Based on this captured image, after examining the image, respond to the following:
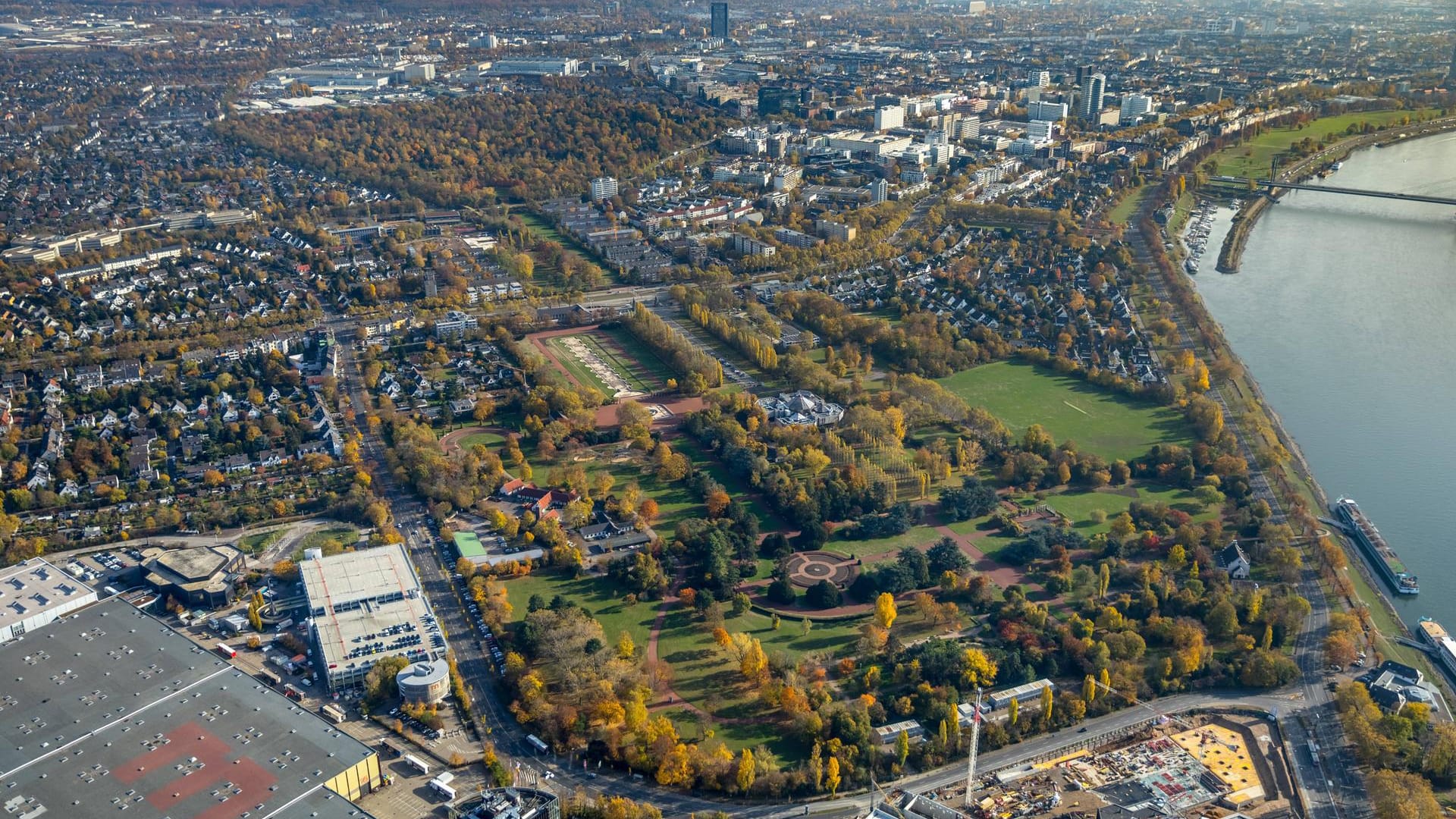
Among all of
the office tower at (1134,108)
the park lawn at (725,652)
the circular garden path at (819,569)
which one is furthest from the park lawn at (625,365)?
the office tower at (1134,108)

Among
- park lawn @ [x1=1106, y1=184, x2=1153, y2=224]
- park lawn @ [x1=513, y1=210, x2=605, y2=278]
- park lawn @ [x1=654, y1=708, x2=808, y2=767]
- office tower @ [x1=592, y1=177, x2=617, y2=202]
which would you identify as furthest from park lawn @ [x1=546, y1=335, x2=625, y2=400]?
park lawn @ [x1=1106, y1=184, x2=1153, y2=224]

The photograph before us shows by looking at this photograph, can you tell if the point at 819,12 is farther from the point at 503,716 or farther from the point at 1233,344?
the point at 503,716

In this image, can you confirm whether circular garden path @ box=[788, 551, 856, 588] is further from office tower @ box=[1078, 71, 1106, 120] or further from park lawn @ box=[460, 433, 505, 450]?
office tower @ box=[1078, 71, 1106, 120]

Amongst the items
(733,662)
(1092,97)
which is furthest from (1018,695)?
(1092,97)

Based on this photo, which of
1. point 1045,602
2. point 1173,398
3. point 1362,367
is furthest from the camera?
point 1362,367

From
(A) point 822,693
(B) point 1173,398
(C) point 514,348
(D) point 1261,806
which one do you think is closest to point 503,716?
(A) point 822,693

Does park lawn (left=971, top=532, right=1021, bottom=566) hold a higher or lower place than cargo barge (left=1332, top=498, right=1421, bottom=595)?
higher
